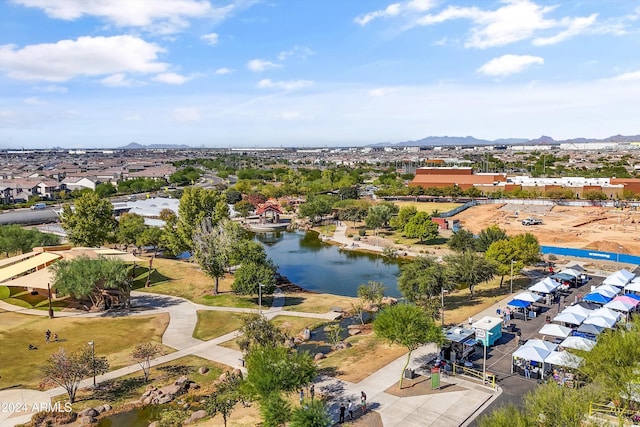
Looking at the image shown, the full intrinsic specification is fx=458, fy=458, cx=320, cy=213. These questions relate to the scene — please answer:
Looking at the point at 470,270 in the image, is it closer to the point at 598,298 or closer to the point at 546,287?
the point at 546,287

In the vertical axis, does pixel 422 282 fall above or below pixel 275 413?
above

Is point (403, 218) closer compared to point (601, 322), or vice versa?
point (601, 322)

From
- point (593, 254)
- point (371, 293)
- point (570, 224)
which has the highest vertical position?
point (371, 293)

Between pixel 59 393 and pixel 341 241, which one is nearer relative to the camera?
pixel 59 393

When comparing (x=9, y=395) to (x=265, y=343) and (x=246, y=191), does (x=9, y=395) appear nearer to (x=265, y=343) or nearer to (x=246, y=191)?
(x=265, y=343)

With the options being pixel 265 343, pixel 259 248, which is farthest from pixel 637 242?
pixel 265 343

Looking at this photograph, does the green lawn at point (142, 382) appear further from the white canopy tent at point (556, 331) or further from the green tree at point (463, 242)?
the green tree at point (463, 242)

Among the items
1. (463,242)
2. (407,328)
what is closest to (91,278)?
(407,328)
